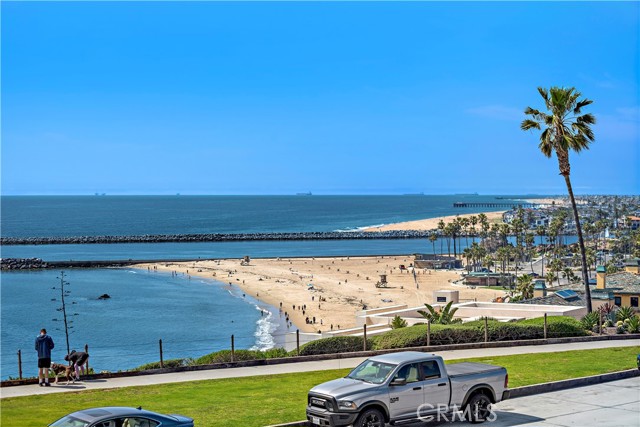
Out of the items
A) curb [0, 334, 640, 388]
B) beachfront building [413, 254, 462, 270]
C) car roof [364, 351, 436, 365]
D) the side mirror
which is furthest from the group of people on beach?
beachfront building [413, 254, 462, 270]

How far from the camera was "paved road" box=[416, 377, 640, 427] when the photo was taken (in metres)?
15.0

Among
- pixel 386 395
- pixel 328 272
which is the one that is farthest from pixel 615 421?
pixel 328 272

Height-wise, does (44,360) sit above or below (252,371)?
above

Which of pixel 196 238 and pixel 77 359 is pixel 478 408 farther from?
pixel 196 238

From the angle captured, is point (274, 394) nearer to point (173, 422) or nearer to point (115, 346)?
point (173, 422)

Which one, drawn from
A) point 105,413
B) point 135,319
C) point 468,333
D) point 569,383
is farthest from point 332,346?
point 135,319

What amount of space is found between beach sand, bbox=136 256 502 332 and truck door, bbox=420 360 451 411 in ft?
143

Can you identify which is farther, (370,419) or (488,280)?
(488,280)

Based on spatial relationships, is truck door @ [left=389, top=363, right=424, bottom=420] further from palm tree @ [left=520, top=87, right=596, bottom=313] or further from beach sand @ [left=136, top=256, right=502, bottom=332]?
beach sand @ [left=136, top=256, right=502, bottom=332]

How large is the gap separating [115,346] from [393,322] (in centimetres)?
2661

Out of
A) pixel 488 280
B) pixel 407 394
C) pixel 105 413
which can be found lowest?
pixel 488 280

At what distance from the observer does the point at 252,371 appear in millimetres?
21094

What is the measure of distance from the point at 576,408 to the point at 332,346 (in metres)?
9.40

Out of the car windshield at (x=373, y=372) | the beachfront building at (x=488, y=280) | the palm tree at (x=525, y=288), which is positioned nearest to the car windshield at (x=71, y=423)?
the car windshield at (x=373, y=372)
